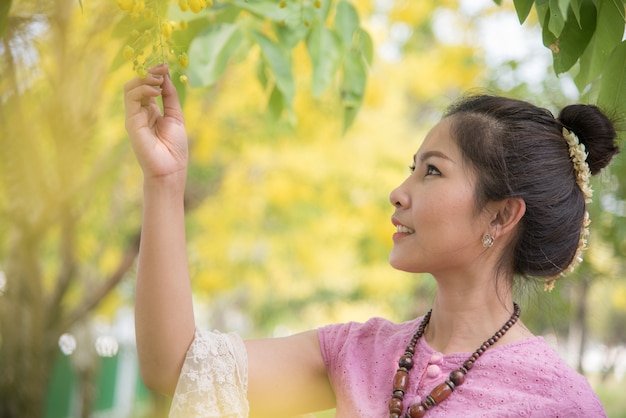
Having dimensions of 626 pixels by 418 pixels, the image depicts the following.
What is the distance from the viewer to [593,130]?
5.66 feet

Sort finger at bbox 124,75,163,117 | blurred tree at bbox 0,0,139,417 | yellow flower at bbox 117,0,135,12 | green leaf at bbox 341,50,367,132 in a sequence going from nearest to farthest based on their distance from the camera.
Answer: yellow flower at bbox 117,0,135,12 < finger at bbox 124,75,163,117 < green leaf at bbox 341,50,367,132 < blurred tree at bbox 0,0,139,417

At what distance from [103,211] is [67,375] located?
15.2 ft

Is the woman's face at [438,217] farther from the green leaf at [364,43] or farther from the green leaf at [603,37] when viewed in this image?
the green leaf at [364,43]

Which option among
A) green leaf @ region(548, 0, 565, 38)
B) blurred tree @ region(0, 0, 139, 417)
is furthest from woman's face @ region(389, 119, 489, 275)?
blurred tree @ region(0, 0, 139, 417)

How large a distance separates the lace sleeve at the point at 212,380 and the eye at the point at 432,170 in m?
0.54

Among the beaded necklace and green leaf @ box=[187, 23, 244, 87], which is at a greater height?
green leaf @ box=[187, 23, 244, 87]

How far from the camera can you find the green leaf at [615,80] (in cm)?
150

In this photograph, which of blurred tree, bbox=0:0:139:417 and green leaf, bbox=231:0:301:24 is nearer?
green leaf, bbox=231:0:301:24

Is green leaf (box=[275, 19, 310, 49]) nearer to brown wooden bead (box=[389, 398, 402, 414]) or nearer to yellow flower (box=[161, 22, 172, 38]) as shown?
yellow flower (box=[161, 22, 172, 38])

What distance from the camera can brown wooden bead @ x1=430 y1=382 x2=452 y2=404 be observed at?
1569mm

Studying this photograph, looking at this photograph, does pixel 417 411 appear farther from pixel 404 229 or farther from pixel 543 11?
pixel 543 11

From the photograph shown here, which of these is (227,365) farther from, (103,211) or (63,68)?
(103,211)

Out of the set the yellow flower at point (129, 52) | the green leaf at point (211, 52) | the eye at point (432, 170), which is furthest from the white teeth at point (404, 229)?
the yellow flower at point (129, 52)

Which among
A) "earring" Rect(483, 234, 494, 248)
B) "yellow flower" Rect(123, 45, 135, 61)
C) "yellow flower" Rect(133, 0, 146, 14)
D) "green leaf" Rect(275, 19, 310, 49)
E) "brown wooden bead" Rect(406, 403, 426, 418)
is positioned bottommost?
"brown wooden bead" Rect(406, 403, 426, 418)
